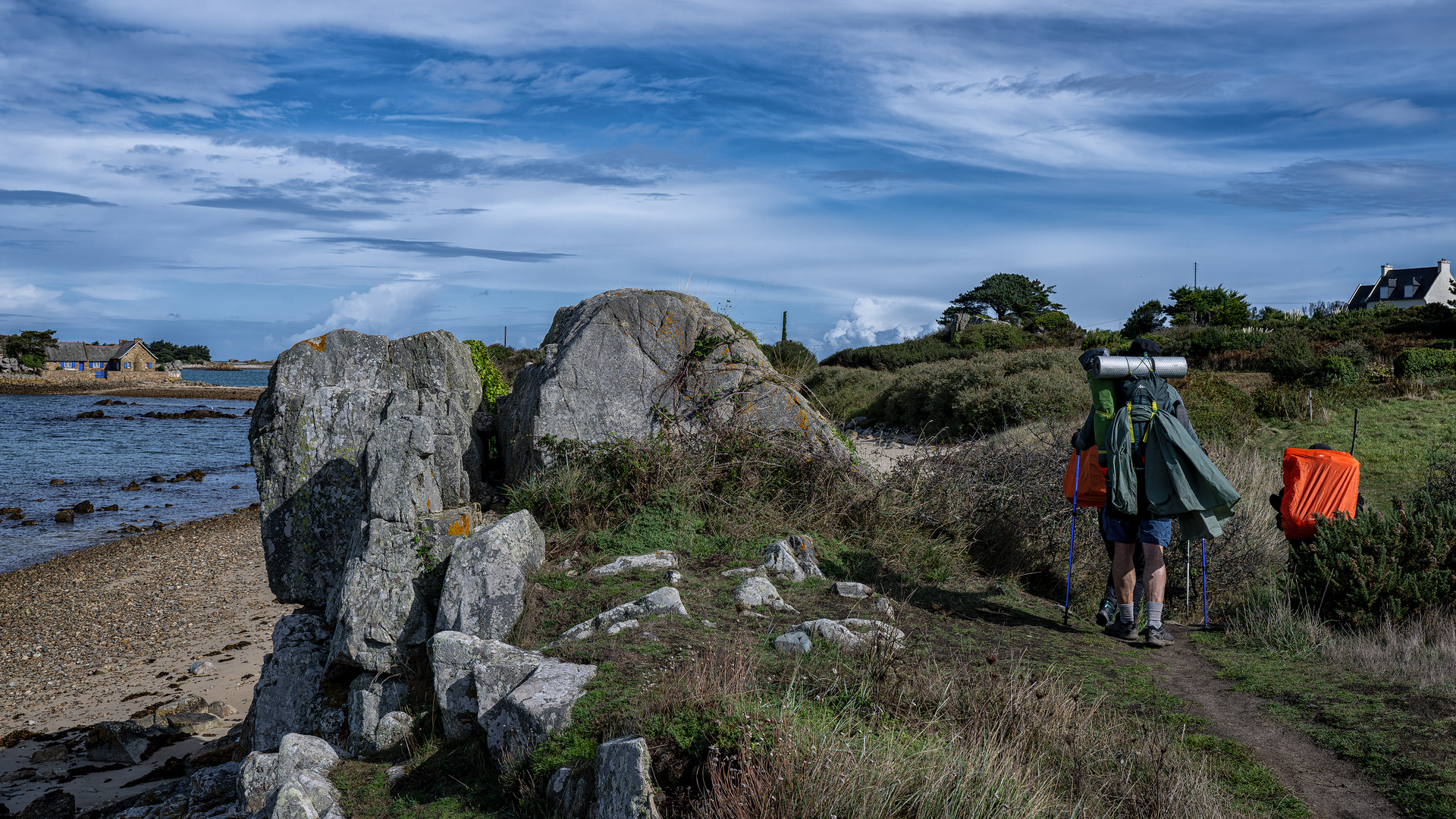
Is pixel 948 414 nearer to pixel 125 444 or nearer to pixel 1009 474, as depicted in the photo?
pixel 1009 474

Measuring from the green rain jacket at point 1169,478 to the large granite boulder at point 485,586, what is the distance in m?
4.54

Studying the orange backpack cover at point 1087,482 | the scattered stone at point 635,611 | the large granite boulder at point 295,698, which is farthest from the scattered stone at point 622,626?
the orange backpack cover at point 1087,482

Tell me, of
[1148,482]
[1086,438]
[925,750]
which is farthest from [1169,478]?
[925,750]

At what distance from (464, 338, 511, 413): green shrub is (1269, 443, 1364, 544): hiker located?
872 centimetres

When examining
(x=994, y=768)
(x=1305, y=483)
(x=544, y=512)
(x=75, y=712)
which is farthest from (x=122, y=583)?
(x=1305, y=483)

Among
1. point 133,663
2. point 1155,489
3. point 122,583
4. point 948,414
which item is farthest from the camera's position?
point 948,414

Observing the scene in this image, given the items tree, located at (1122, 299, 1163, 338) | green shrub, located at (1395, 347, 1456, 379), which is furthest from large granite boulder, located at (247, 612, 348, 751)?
tree, located at (1122, 299, 1163, 338)

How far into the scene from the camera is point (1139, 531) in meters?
6.16

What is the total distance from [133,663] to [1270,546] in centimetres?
1445

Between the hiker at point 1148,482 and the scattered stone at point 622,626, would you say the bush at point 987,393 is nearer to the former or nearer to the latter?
the hiker at point 1148,482

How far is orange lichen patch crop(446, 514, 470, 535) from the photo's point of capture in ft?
21.9

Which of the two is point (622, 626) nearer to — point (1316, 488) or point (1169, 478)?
point (1169, 478)

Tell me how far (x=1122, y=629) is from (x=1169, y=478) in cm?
130

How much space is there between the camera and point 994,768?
344cm
